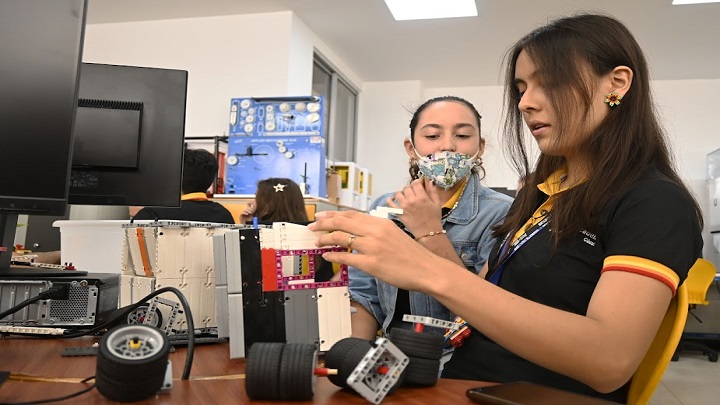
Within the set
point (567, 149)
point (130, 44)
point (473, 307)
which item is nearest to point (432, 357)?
point (473, 307)

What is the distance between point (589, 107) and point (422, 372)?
1.92 feet

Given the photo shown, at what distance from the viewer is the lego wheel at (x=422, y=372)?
0.72 metres

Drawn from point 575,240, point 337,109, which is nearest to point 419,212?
point 575,240

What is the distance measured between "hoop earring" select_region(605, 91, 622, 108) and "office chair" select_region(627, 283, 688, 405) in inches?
13.3

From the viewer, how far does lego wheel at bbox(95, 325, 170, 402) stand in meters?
0.60

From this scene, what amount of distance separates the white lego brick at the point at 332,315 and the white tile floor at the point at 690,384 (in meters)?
2.56

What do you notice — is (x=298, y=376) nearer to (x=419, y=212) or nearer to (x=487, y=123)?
(x=419, y=212)

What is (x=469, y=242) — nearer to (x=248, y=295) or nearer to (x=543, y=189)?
(x=543, y=189)

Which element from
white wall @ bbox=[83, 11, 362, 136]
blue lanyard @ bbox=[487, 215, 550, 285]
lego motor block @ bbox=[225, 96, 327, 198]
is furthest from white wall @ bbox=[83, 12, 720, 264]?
blue lanyard @ bbox=[487, 215, 550, 285]

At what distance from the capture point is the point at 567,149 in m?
1.08

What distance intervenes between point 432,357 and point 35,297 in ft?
2.24

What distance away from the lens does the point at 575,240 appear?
98cm

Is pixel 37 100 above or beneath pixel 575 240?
above

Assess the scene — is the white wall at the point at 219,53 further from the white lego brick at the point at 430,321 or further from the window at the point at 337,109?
the white lego brick at the point at 430,321
